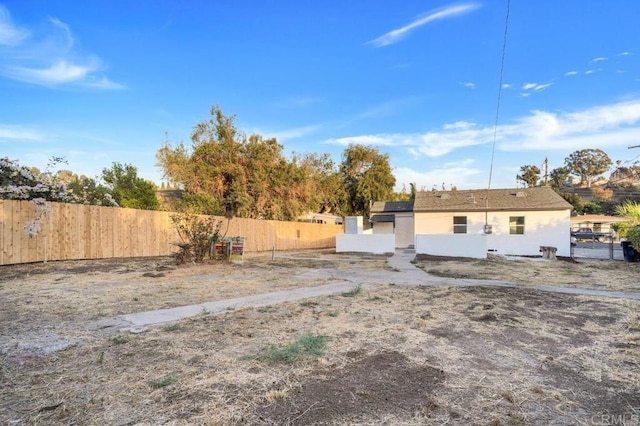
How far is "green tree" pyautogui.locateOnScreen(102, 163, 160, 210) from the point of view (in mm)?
23203

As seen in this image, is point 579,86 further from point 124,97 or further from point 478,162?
point 124,97

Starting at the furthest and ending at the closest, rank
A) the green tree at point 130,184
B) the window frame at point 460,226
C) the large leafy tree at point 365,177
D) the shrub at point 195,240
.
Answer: the large leafy tree at point 365,177 → the window frame at point 460,226 → the green tree at point 130,184 → the shrub at point 195,240

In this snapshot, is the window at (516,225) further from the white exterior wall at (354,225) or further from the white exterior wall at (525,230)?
the white exterior wall at (354,225)

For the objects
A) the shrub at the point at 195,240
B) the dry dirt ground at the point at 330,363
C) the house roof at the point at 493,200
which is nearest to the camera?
the dry dirt ground at the point at 330,363

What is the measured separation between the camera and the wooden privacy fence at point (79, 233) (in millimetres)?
11016

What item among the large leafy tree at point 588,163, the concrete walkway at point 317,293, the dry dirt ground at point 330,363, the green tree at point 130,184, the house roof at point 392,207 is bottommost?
the concrete walkway at point 317,293

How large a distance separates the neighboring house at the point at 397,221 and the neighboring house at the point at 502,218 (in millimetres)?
2543

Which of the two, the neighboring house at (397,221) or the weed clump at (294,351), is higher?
the neighboring house at (397,221)

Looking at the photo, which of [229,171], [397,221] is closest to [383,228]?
[397,221]

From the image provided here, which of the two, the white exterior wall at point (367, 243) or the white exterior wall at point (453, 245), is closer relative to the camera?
the white exterior wall at point (453, 245)

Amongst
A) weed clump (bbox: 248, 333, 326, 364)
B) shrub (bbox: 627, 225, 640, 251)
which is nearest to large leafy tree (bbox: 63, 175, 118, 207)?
weed clump (bbox: 248, 333, 326, 364)

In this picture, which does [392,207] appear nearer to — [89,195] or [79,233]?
[89,195]

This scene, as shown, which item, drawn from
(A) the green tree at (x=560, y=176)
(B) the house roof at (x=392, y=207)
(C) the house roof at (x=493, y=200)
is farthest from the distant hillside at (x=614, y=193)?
(B) the house roof at (x=392, y=207)

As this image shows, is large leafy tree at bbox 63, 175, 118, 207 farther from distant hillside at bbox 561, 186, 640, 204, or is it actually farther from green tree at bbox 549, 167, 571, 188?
green tree at bbox 549, 167, 571, 188
